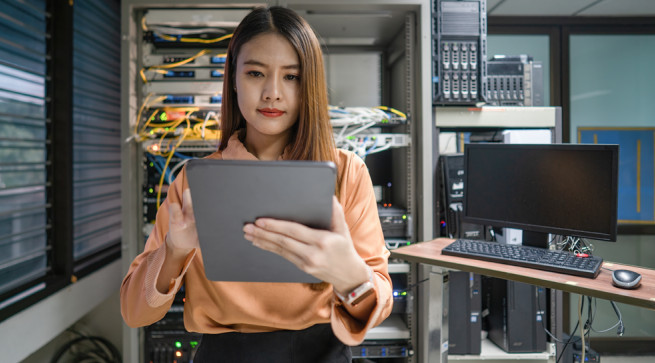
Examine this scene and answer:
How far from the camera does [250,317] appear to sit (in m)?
0.76

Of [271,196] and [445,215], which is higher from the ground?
[271,196]

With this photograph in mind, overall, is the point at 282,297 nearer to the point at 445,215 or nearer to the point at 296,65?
the point at 296,65

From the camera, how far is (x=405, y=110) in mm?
1871

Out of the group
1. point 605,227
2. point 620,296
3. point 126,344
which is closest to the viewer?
point 620,296

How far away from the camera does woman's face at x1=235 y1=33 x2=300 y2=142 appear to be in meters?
0.76

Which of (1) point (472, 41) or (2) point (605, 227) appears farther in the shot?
(1) point (472, 41)

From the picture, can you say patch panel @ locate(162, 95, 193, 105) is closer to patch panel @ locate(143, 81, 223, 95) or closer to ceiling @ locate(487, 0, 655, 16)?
patch panel @ locate(143, 81, 223, 95)

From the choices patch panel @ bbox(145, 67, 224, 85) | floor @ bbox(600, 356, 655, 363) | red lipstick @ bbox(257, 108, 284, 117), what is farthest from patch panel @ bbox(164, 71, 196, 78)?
floor @ bbox(600, 356, 655, 363)

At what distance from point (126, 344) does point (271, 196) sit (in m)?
1.59

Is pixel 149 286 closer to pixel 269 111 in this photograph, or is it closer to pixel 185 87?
pixel 269 111

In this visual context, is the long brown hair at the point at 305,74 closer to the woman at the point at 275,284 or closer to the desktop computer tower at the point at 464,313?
the woman at the point at 275,284

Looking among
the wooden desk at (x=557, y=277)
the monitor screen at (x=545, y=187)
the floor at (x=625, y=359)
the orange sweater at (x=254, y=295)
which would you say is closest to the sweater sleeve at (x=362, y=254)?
the orange sweater at (x=254, y=295)

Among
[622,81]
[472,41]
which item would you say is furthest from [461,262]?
[622,81]

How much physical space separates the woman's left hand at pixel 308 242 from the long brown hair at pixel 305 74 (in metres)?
0.27
